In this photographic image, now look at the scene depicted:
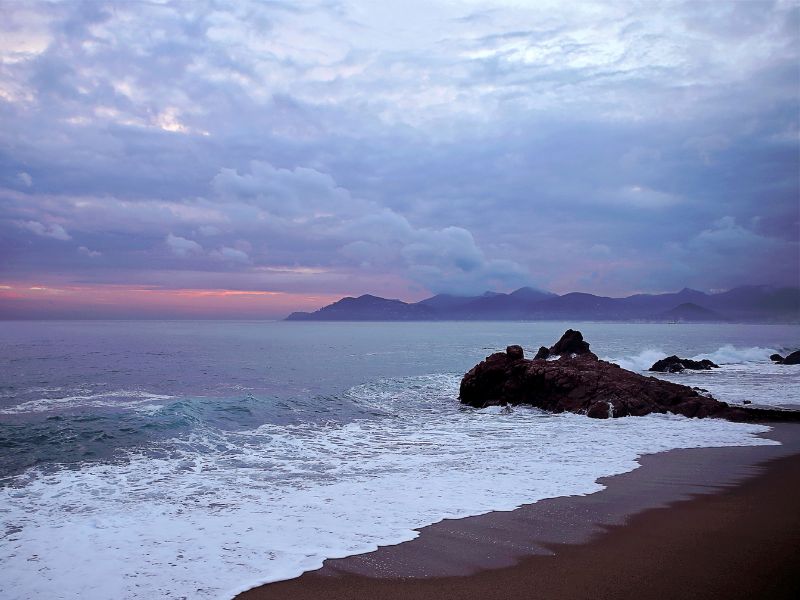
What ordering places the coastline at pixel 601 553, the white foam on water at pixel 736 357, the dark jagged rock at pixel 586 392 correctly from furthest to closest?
the white foam on water at pixel 736 357, the dark jagged rock at pixel 586 392, the coastline at pixel 601 553

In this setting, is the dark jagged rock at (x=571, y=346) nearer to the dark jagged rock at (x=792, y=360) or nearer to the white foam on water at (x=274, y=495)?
the white foam on water at (x=274, y=495)

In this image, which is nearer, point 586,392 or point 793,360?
point 586,392

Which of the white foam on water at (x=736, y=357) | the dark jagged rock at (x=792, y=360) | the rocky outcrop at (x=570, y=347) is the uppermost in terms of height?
the rocky outcrop at (x=570, y=347)

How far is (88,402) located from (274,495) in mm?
15313

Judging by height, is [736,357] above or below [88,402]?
below

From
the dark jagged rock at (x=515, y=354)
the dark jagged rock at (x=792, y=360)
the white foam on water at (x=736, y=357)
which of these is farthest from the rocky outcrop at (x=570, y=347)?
the white foam on water at (x=736, y=357)

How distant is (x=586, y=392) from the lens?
69.9 feet

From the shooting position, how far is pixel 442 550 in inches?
280

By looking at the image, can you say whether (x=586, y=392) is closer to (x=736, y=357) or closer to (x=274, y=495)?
(x=274, y=495)

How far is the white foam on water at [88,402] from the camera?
64.1 feet

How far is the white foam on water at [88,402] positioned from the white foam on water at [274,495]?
7.54m

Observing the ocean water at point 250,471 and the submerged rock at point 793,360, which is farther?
the submerged rock at point 793,360

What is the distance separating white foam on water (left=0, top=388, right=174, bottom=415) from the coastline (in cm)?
1724

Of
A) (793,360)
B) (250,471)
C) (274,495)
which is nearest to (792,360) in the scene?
(793,360)
